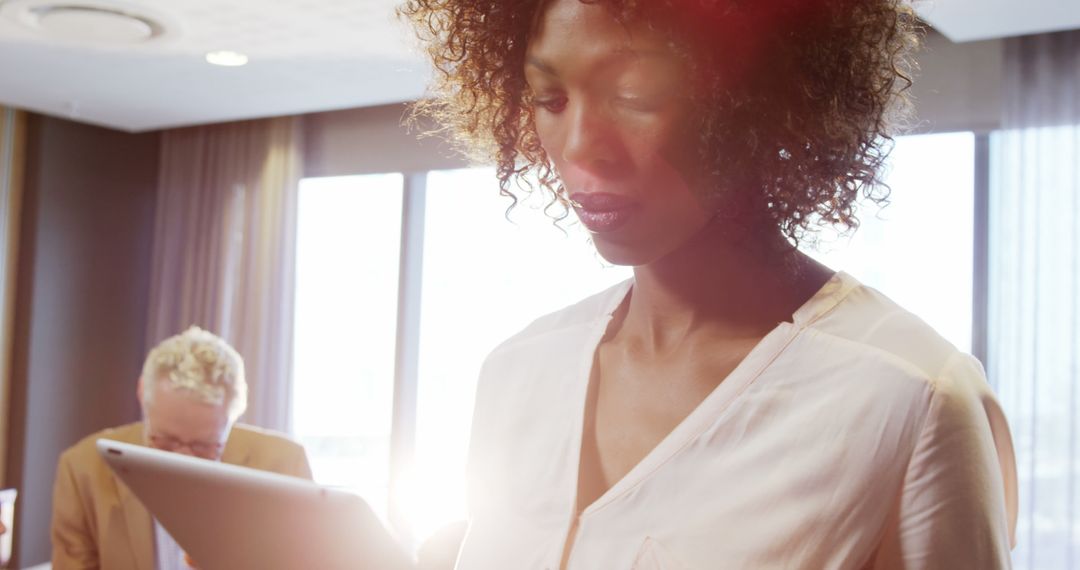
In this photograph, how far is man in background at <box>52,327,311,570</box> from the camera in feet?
8.96

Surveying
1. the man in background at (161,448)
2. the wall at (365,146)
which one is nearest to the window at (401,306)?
the wall at (365,146)

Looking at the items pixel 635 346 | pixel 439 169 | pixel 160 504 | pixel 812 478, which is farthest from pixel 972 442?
pixel 439 169

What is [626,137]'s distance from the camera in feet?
2.12

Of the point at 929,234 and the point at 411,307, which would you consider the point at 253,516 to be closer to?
the point at 929,234

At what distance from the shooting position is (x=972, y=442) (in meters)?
0.60

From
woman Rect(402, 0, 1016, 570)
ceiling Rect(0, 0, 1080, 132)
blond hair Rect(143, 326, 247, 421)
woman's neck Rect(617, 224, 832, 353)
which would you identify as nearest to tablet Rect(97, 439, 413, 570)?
woman Rect(402, 0, 1016, 570)

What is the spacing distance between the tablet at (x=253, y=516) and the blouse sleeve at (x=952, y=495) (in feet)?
1.69

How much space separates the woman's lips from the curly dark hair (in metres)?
0.06

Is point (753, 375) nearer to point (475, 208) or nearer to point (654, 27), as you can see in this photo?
point (654, 27)

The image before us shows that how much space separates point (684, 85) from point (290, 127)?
532 cm

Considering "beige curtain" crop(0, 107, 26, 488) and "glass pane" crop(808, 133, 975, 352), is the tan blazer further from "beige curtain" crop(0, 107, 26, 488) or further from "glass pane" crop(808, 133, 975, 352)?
"beige curtain" crop(0, 107, 26, 488)

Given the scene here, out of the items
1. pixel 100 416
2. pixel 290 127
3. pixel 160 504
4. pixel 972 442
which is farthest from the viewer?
pixel 100 416

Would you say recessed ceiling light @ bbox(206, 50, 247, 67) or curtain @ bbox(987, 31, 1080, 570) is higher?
recessed ceiling light @ bbox(206, 50, 247, 67)

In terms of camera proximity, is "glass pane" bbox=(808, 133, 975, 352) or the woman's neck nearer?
the woman's neck
